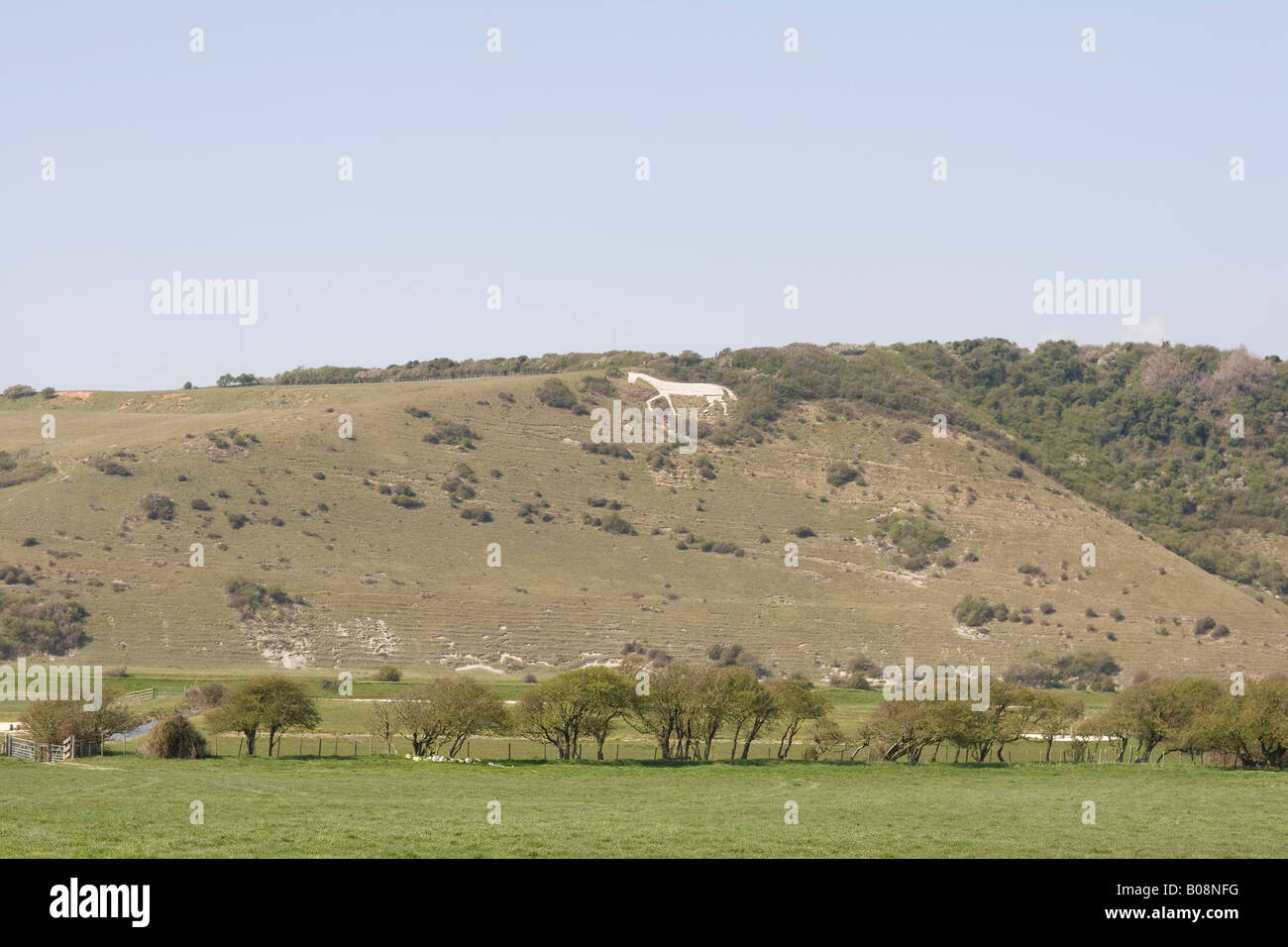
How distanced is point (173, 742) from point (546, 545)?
88.8 meters

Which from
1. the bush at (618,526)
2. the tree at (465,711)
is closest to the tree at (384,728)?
the tree at (465,711)

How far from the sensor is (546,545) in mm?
147500

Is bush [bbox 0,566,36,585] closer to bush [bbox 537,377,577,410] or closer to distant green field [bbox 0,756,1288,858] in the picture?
distant green field [bbox 0,756,1288,858]

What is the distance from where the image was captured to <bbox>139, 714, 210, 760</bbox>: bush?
2324 inches

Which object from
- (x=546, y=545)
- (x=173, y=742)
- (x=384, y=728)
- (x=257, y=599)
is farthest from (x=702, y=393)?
(x=173, y=742)

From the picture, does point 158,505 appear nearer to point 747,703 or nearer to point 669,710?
point 669,710


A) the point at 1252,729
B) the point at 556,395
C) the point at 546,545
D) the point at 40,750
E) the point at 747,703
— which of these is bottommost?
the point at 1252,729

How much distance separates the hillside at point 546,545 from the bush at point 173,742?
170ft

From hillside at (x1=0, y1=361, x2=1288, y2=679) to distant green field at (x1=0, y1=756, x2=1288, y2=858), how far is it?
6114 cm
